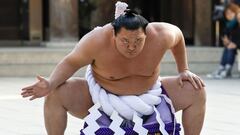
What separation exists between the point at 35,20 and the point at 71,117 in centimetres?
884

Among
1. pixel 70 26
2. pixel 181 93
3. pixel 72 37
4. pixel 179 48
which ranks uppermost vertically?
pixel 179 48

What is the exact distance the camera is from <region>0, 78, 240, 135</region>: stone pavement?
600cm

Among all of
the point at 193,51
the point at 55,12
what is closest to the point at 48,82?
the point at 193,51

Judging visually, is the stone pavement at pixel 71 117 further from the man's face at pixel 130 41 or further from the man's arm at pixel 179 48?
the man's face at pixel 130 41

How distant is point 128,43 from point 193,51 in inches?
326

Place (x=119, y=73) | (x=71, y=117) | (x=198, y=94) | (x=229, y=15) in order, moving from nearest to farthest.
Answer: (x=119, y=73) → (x=198, y=94) → (x=71, y=117) → (x=229, y=15)

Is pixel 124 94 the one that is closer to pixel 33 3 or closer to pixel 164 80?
pixel 164 80

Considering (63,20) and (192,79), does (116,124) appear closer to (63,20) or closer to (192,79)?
(192,79)

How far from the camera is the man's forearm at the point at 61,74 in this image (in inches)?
168

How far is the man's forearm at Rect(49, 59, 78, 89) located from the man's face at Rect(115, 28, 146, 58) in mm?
390

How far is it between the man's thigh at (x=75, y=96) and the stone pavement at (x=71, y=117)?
1.40 m

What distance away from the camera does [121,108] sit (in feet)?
14.0

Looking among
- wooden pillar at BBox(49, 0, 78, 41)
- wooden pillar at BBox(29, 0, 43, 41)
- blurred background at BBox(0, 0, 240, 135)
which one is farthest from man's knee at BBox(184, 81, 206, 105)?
wooden pillar at BBox(29, 0, 43, 41)

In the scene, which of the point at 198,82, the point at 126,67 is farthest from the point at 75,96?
the point at 198,82
